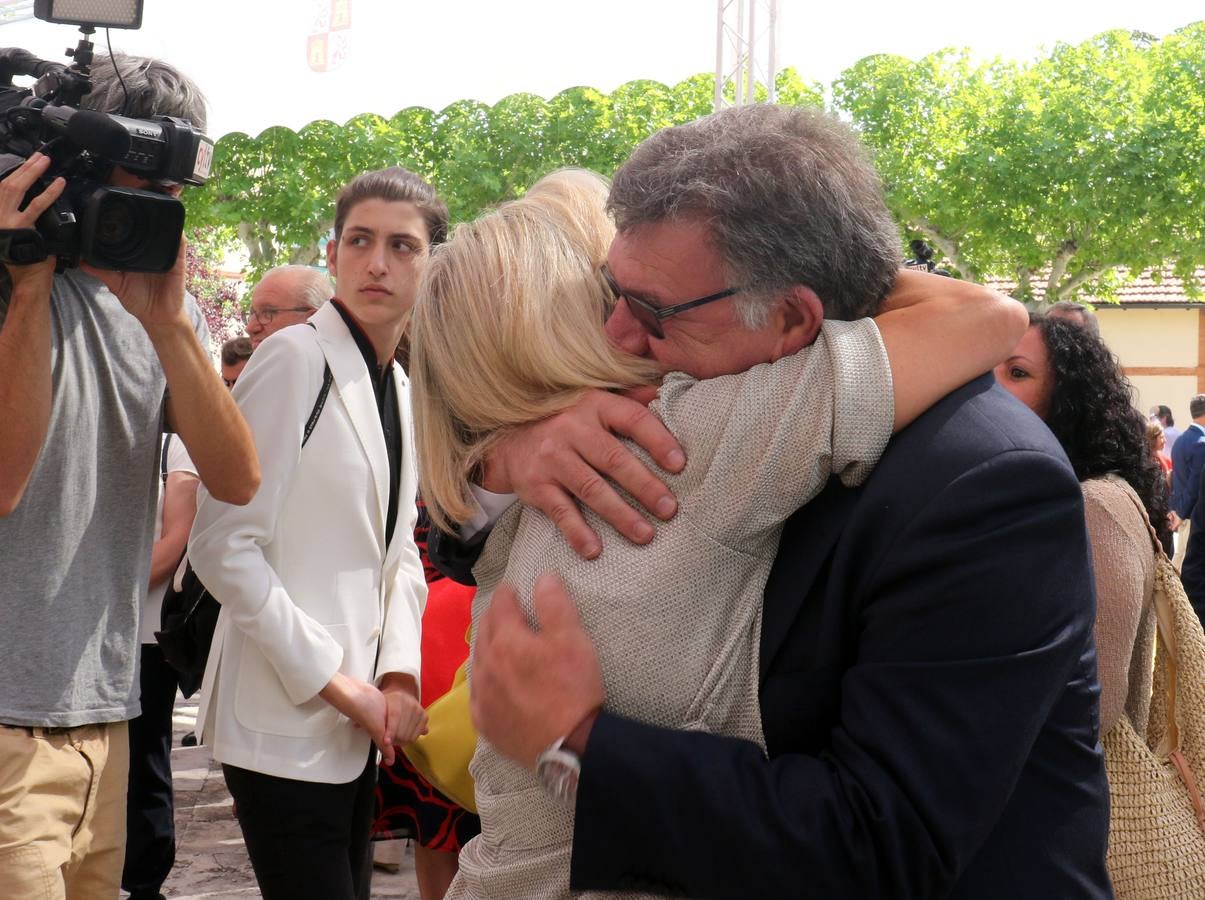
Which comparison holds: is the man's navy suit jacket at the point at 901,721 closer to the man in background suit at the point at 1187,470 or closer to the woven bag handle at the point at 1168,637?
the woven bag handle at the point at 1168,637

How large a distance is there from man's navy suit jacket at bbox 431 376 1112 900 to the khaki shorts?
140cm

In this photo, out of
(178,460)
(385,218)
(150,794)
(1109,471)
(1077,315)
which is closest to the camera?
(1109,471)

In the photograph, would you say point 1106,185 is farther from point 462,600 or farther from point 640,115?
point 462,600

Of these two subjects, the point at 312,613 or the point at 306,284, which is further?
the point at 306,284

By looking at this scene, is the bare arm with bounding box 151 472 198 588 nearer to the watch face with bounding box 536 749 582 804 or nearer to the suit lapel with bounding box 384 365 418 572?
the suit lapel with bounding box 384 365 418 572

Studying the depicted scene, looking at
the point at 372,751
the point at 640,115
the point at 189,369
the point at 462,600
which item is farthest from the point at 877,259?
the point at 640,115

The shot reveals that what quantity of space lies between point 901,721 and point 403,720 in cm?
194

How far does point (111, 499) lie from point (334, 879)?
1.04 metres

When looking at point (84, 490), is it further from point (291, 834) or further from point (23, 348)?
A: point (291, 834)

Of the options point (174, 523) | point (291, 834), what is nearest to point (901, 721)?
point (291, 834)

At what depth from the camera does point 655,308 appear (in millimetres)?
1484

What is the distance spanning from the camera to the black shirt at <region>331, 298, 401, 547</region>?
10.1ft

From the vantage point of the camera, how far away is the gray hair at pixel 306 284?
5.22 meters

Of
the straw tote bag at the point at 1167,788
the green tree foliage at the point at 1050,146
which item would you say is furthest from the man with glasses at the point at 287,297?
the green tree foliage at the point at 1050,146
